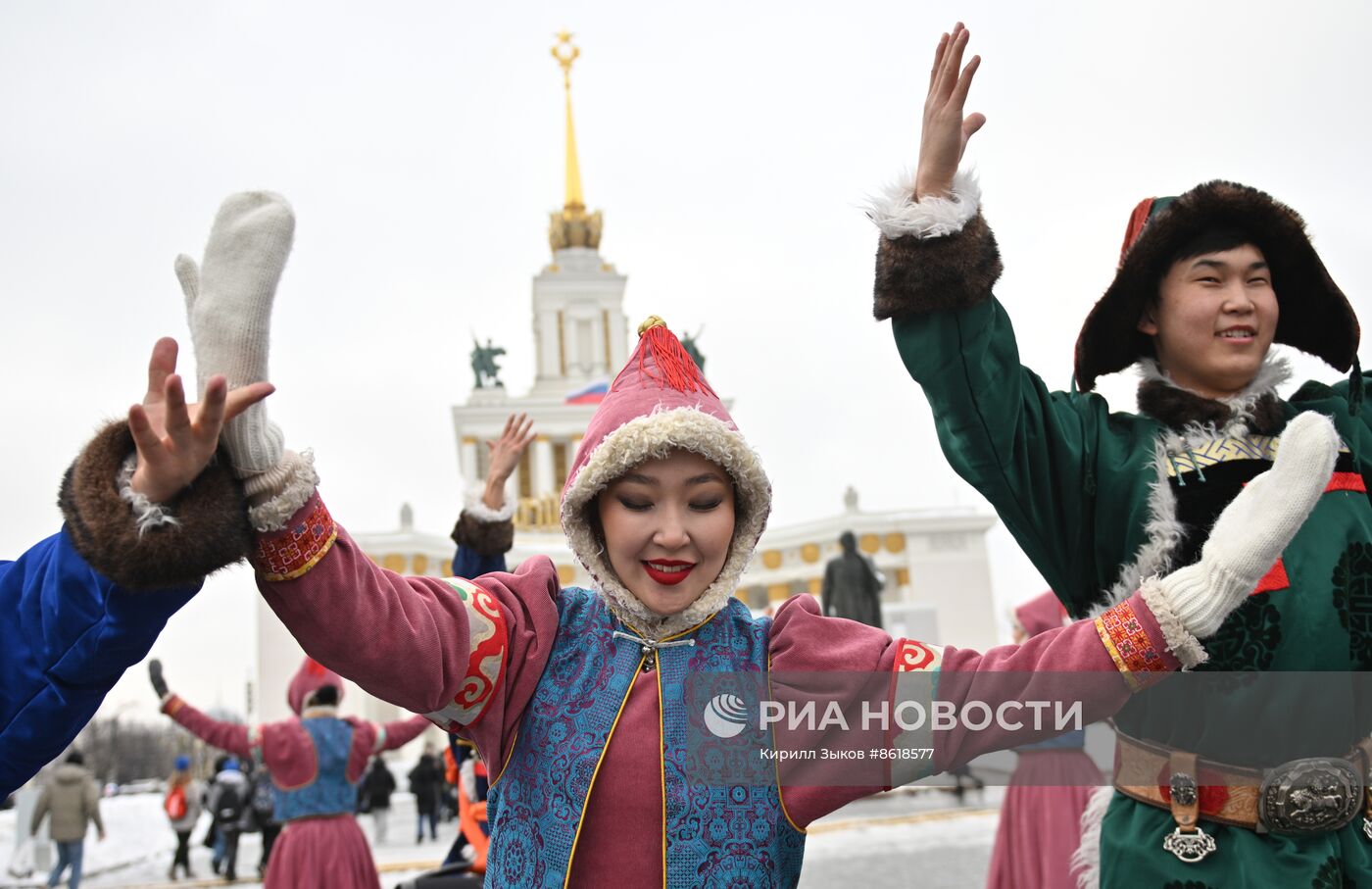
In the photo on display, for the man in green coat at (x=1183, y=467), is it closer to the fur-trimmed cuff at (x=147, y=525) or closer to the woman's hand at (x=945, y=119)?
the woman's hand at (x=945, y=119)

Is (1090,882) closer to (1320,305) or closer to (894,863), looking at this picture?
(1320,305)

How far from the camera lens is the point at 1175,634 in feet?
6.25

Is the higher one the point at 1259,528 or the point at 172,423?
the point at 172,423

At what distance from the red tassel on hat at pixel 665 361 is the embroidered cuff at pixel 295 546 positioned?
2.64ft

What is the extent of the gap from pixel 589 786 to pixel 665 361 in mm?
824

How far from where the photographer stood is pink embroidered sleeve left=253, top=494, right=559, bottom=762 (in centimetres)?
173

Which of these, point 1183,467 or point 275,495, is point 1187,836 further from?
point 275,495

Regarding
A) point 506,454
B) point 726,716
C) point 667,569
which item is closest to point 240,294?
point 667,569

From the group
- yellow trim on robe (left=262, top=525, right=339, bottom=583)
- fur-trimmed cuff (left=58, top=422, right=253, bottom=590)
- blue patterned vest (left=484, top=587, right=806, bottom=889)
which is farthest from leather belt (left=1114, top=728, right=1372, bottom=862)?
fur-trimmed cuff (left=58, top=422, right=253, bottom=590)

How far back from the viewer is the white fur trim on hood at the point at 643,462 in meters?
2.18

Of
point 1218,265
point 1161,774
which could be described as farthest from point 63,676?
point 1218,265

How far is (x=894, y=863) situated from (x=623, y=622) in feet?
Answer: 23.2

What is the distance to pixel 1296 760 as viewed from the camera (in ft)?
7.13

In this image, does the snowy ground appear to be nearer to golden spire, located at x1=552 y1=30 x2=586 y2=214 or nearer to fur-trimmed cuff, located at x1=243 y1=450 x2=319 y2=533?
fur-trimmed cuff, located at x1=243 y1=450 x2=319 y2=533
